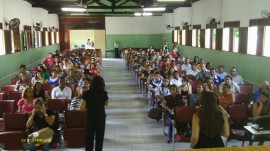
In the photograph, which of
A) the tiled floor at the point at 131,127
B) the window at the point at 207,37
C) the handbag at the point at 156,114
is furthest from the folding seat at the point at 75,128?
the window at the point at 207,37

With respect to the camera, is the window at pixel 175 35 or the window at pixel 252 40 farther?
the window at pixel 175 35

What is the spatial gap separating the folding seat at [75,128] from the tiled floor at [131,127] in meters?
0.94

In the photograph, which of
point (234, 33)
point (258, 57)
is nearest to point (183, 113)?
point (258, 57)

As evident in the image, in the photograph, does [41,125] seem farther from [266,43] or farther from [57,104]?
[266,43]

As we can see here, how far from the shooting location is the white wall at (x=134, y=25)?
26.9m

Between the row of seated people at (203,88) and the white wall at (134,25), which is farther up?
the white wall at (134,25)

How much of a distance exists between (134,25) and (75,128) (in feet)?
73.0

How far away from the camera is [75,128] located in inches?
218

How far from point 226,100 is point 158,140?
1969 millimetres

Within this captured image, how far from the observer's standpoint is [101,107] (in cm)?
507

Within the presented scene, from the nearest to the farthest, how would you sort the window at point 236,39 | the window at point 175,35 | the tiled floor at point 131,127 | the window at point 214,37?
the tiled floor at point 131,127 → the window at point 236,39 → the window at point 214,37 → the window at point 175,35

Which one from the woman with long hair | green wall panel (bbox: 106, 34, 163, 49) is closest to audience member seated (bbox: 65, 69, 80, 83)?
the woman with long hair

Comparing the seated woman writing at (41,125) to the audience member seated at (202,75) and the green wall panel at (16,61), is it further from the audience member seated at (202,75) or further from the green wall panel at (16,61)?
the audience member seated at (202,75)

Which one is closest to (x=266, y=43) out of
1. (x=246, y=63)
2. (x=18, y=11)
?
(x=246, y=63)
